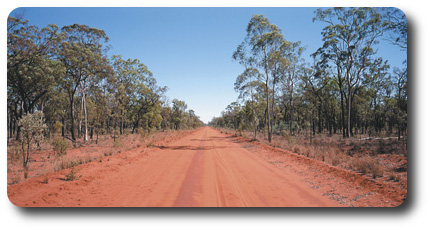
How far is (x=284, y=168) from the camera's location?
27.5 feet

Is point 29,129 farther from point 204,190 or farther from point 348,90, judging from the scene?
point 348,90

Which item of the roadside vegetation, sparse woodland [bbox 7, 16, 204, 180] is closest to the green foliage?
sparse woodland [bbox 7, 16, 204, 180]

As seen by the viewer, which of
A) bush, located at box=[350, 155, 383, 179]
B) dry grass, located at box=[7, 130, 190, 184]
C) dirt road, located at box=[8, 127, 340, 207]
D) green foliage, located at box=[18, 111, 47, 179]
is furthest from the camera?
green foliage, located at box=[18, 111, 47, 179]

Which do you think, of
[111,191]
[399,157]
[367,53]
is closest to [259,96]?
[367,53]

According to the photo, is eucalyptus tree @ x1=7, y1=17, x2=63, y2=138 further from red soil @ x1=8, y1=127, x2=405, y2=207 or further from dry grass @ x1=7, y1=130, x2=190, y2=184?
red soil @ x1=8, y1=127, x2=405, y2=207

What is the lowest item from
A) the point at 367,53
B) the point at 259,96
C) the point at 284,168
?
the point at 284,168

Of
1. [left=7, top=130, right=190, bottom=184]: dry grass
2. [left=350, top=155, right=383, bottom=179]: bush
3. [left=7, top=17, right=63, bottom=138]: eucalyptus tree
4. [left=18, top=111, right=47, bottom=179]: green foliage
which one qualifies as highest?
[left=7, top=17, right=63, bottom=138]: eucalyptus tree

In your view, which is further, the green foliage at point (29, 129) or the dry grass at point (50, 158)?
the green foliage at point (29, 129)

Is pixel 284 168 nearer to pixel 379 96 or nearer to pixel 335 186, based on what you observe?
pixel 335 186

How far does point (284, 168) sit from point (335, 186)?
9.36 feet

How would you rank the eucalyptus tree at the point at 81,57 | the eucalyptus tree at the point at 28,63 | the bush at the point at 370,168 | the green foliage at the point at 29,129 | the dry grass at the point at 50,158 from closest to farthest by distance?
the bush at the point at 370,168
the dry grass at the point at 50,158
the green foliage at the point at 29,129
the eucalyptus tree at the point at 28,63
the eucalyptus tree at the point at 81,57

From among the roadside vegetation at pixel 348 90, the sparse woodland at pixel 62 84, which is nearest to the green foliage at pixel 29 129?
the sparse woodland at pixel 62 84

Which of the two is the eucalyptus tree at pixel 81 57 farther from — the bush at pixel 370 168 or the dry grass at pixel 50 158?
the bush at pixel 370 168

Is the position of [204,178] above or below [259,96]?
below
